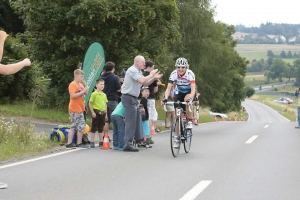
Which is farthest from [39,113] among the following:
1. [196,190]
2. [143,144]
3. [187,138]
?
[196,190]

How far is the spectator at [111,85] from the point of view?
13.7 metres

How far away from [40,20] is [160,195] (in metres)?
15.0

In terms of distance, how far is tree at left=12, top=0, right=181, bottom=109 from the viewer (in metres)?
21.0

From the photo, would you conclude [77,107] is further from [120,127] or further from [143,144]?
[143,144]

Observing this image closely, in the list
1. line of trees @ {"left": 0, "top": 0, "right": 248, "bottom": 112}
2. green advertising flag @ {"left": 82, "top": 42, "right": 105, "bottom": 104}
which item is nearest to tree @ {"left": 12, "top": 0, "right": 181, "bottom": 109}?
line of trees @ {"left": 0, "top": 0, "right": 248, "bottom": 112}

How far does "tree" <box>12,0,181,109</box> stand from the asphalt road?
908 centimetres

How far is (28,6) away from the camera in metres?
21.2

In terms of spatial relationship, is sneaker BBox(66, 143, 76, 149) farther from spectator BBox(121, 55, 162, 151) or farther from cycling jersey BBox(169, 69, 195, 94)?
cycling jersey BBox(169, 69, 195, 94)

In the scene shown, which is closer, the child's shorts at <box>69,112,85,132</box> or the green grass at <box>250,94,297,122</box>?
the child's shorts at <box>69,112,85,132</box>

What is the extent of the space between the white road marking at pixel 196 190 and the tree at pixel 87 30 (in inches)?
510

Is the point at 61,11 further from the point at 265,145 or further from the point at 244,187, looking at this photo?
the point at 244,187

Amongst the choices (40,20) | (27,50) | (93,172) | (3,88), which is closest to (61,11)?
(40,20)

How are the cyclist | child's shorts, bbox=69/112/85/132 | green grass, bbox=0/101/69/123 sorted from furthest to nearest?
green grass, bbox=0/101/69/123 → child's shorts, bbox=69/112/85/132 → the cyclist

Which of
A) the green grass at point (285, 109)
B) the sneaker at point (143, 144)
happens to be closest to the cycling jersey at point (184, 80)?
the sneaker at point (143, 144)
